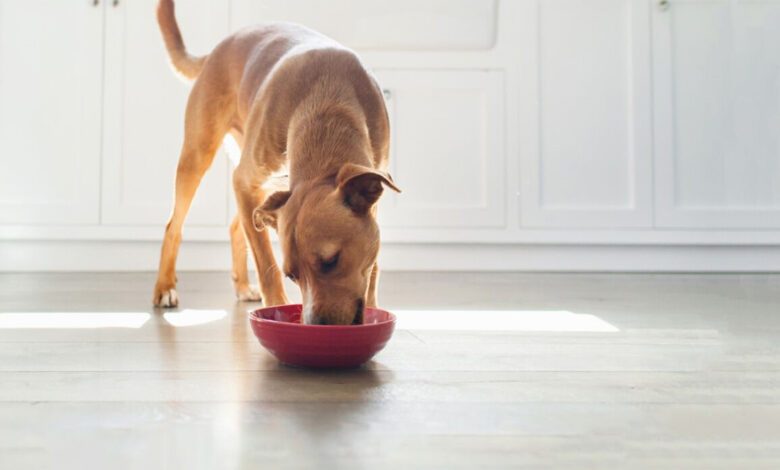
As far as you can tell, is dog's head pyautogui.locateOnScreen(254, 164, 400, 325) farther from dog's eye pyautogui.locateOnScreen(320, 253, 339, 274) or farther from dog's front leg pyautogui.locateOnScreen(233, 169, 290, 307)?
dog's front leg pyautogui.locateOnScreen(233, 169, 290, 307)

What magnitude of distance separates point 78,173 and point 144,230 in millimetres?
383

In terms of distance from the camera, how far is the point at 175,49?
200 centimetres

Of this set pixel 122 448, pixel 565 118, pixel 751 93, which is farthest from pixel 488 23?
pixel 122 448

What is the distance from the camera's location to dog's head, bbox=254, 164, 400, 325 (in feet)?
3.31

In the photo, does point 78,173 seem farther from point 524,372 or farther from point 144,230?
point 524,372

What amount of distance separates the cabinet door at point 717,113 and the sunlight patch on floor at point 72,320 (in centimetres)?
231

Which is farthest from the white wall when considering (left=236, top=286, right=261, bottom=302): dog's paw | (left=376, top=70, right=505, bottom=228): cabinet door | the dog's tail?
(left=236, top=286, right=261, bottom=302): dog's paw

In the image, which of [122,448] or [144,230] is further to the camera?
[144,230]

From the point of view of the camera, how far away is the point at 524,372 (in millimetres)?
950

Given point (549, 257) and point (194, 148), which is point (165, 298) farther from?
point (549, 257)

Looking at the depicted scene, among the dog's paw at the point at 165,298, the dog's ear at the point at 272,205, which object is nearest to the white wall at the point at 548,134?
the dog's paw at the point at 165,298

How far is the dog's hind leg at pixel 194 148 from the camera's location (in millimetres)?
1772

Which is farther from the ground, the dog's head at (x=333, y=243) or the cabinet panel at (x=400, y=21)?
the cabinet panel at (x=400, y=21)

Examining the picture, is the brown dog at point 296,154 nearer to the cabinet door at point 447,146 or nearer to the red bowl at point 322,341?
the red bowl at point 322,341
